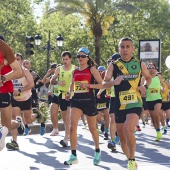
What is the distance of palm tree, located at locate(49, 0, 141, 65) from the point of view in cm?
3178

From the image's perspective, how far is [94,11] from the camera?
1262 inches

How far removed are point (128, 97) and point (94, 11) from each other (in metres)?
25.0

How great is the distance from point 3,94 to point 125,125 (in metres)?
1.72

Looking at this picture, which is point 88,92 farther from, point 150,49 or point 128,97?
point 150,49

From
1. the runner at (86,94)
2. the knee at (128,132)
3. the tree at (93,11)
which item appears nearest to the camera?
the knee at (128,132)

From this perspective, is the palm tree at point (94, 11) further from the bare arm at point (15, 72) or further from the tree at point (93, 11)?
the bare arm at point (15, 72)

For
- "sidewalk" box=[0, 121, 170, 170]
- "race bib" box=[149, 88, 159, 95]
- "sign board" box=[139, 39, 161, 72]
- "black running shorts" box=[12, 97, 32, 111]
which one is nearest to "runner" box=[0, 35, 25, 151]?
"sidewalk" box=[0, 121, 170, 170]

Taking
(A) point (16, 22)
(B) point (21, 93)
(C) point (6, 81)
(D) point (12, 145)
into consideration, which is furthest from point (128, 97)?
(A) point (16, 22)

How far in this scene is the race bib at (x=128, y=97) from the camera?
7.41m

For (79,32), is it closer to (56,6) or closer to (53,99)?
(56,6)

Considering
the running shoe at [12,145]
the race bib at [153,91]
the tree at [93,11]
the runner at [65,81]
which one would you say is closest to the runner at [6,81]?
the running shoe at [12,145]

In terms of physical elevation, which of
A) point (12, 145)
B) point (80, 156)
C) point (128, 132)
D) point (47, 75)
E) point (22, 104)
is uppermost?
point (47, 75)

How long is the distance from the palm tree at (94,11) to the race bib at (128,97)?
24323 mm

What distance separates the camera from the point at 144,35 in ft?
173
